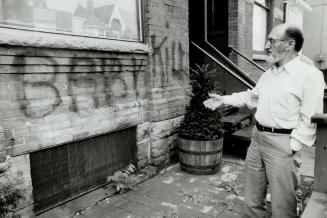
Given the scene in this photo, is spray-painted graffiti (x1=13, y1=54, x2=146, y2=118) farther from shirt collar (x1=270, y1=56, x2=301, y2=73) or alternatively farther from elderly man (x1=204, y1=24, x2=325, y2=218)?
shirt collar (x1=270, y1=56, x2=301, y2=73)

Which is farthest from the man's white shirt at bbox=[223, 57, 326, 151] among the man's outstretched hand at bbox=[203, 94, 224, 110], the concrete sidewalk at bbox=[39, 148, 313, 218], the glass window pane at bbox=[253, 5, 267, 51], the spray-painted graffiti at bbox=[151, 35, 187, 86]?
the glass window pane at bbox=[253, 5, 267, 51]

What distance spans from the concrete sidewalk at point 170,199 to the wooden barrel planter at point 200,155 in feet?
0.36

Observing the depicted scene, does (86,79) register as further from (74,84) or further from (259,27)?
(259,27)

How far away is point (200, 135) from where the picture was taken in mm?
4355

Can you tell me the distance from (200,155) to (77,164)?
176 centimetres

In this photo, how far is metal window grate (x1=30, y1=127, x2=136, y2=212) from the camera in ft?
10.4

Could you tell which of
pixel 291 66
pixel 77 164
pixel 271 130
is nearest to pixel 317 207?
pixel 271 130

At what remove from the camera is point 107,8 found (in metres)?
3.81

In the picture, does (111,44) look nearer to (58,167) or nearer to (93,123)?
(93,123)

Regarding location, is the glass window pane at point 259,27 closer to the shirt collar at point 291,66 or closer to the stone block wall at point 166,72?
the stone block wall at point 166,72

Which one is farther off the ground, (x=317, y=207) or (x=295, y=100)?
(x=295, y=100)

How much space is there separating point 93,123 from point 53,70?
85 cm

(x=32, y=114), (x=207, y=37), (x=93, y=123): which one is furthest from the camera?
(x=207, y=37)

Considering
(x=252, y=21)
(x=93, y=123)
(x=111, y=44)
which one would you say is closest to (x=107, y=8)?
(x=111, y=44)
